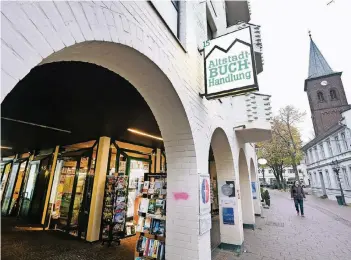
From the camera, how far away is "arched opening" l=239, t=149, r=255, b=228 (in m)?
8.05

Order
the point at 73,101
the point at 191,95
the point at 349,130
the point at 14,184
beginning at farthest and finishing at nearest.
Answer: the point at 349,130
the point at 14,184
the point at 73,101
the point at 191,95

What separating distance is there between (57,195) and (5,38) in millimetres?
8056

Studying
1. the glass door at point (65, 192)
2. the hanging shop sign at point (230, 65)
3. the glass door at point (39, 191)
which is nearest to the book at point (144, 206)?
the hanging shop sign at point (230, 65)

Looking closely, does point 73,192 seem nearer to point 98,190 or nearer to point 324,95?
point 98,190

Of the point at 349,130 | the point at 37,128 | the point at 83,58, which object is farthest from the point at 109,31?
the point at 349,130

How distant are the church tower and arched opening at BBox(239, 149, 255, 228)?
24.2m

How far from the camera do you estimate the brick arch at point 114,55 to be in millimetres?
1106

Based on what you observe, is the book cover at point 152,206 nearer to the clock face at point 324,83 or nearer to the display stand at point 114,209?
the display stand at point 114,209

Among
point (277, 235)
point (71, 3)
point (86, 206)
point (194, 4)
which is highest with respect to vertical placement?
point (194, 4)

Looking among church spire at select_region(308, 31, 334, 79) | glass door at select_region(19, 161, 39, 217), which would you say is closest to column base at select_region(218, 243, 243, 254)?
glass door at select_region(19, 161, 39, 217)

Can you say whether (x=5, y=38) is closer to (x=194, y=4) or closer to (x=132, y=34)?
(x=132, y=34)

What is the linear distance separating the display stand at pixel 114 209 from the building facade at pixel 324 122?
20.9 meters

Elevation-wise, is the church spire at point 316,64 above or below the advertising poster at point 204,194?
above

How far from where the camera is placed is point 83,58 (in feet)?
6.71
